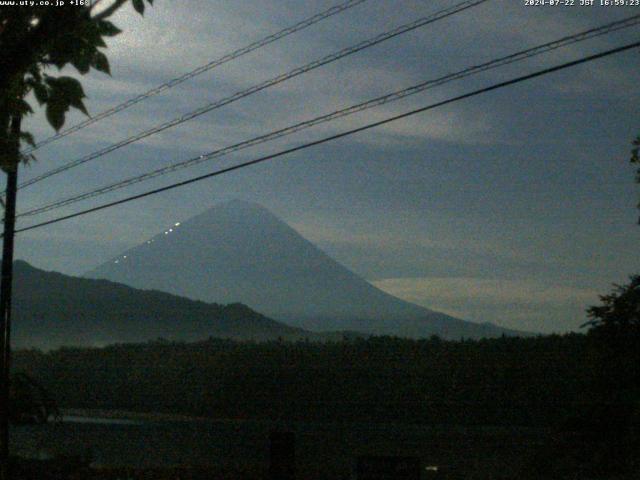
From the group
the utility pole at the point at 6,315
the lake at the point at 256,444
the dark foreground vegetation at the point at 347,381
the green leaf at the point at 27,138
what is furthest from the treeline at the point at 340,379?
the green leaf at the point at 27,138

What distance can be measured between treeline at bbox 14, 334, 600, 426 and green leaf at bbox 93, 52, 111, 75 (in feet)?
105

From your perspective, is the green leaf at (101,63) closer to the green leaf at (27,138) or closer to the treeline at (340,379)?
the green leaf at (27,138)

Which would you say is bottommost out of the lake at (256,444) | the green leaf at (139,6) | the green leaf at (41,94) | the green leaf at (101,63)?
the lake at (256,444)

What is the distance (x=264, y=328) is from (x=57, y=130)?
620ft

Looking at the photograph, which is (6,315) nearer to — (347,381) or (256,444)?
(256,444)

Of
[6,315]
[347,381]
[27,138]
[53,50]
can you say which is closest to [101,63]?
[53,50]

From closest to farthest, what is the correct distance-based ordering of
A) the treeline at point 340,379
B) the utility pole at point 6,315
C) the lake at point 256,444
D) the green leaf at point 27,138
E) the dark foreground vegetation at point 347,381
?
the green leaf at point 27,138 → the utility pole at point 6,315 → the lake at point 256,444 → the dark foreground vegetation at point 347,381 → the treeline at point 340,379

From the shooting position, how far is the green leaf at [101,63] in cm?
635

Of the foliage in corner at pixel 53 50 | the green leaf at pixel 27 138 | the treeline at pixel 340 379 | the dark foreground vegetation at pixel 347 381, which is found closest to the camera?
the foliage in corner at pixel 53 50

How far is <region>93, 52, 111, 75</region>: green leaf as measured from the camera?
6.35 m

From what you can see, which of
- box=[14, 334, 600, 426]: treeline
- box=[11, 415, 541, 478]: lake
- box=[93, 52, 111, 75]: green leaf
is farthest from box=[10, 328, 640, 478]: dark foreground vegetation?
box=[93, 52, 111, 75]: green leaf

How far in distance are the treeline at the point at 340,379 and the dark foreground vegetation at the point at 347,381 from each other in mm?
57

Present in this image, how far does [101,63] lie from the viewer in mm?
6371

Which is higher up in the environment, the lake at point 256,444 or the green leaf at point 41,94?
the green leaf at point 41,94
